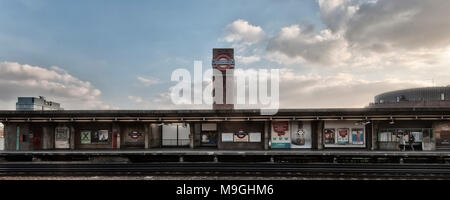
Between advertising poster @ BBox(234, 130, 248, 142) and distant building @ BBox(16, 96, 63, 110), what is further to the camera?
distant building @ BBox(16, 96, 63, 110)

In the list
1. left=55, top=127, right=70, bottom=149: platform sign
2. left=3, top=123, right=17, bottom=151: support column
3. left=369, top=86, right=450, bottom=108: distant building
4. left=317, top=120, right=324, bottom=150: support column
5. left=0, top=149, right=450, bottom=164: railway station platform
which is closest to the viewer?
left=0, top=149, right=450, bottom=164: railway station platform

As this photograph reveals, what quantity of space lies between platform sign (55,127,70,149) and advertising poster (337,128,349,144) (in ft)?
108

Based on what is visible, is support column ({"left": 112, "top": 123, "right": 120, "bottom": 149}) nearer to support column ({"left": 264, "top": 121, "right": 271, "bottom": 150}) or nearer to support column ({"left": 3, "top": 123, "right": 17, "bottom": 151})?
support column ({"left": 3, "top": 123, "right": 17, "bottom": 151})

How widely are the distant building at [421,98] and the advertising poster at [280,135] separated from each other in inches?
2191

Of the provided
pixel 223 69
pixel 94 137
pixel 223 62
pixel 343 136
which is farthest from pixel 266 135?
pixel 94 137

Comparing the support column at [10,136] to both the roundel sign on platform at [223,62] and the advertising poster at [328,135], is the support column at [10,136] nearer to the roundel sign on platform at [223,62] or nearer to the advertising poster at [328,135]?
the roundel sign on platform at [223,62]

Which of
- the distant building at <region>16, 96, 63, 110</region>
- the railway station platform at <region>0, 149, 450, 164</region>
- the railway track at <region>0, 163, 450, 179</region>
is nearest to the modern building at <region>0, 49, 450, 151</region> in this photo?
the railway station platform at <region>0, 149, 450, 164</region>

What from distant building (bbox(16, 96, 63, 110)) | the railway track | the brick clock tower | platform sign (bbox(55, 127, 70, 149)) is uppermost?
the brick clock tower

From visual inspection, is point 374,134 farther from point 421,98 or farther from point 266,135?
point 421,98

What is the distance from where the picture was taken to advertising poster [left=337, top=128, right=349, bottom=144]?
87.1 ft

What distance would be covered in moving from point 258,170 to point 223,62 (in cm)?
2164

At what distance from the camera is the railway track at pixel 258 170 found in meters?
17.0

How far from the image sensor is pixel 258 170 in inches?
722

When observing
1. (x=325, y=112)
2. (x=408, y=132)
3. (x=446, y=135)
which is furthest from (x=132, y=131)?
(x=446, y=135)
